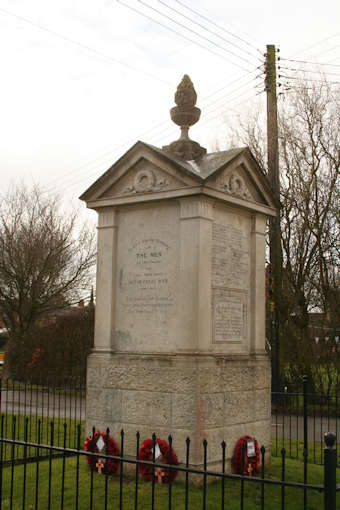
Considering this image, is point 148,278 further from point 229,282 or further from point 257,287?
point 257,287

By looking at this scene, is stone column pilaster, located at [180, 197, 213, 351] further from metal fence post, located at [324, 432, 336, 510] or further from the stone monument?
metal fence post, located at [324, 432, 336, 510]

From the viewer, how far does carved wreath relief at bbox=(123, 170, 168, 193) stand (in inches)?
275

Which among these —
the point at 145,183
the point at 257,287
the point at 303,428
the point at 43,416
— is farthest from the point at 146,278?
the point at 43,416

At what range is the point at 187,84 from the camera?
7816mm

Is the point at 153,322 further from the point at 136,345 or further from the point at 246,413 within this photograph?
the point at 246,413

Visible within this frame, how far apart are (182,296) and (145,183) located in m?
1.48

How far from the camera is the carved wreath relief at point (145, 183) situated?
275 inches

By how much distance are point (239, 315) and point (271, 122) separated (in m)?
9.18

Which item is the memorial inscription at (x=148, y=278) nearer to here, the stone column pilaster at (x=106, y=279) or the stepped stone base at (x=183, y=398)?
the stone column pilaster at (x=106, y=279)

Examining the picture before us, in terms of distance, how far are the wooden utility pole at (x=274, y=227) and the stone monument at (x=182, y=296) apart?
7531mm

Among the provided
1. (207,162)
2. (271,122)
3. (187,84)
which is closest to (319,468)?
(207,162)

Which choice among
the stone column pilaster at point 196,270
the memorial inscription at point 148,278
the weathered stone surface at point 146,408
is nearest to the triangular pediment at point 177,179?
the stone column pilaster at point 196,270

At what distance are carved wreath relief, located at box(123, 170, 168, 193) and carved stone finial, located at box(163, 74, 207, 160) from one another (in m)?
0.66

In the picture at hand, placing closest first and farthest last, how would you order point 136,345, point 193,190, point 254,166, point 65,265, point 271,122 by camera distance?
point 193,190 → point 136,345 → point 254,166 → point 271,122 → point 65,265
